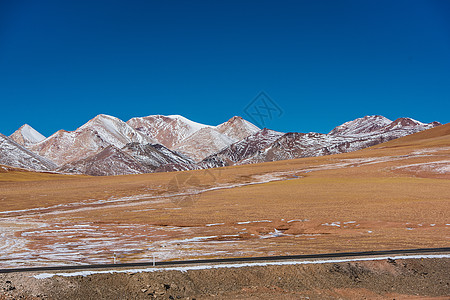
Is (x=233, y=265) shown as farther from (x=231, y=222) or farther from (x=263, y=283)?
(x=231, y=222)

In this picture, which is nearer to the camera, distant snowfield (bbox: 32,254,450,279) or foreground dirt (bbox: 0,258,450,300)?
foreground dirt (bbox: 0,258,450,300)

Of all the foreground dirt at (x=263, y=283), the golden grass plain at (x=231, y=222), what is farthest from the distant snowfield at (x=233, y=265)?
the golden grass plain at (x=231, y=222)

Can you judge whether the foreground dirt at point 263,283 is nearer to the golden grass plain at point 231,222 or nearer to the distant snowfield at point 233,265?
the distant snowfield at point 233,265

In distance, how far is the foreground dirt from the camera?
1216 cm

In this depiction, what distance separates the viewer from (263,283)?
13.3 metres

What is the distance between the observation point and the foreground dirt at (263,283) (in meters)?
12.2

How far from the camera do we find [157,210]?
35438 millimetres

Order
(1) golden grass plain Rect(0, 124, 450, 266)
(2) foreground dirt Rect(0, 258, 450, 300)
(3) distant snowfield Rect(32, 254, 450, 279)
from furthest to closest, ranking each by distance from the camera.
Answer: (1) golden grass plain Rect(0, 124, 450, 266) < (3) distant snowfield Rect(32, 254, 450, 279) < (2) foreground dirt Rect(0, 258, 450, 300)

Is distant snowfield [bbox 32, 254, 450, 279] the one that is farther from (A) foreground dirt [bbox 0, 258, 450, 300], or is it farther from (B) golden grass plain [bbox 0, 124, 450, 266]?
(B) golden grass plain [bbox 0, 124, 450, 266]

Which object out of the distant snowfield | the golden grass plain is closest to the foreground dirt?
the distant snowfield

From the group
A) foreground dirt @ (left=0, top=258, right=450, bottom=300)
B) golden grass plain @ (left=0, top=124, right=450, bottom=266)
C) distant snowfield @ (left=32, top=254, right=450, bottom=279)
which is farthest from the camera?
golden grass plain @ (left=0, top=124, right=450, bottom=266)

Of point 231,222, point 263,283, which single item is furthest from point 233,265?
point 231,222

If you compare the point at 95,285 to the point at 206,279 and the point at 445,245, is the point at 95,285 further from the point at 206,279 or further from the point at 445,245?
the point at 445,245

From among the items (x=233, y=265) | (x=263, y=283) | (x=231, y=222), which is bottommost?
(x=263, y=283)
